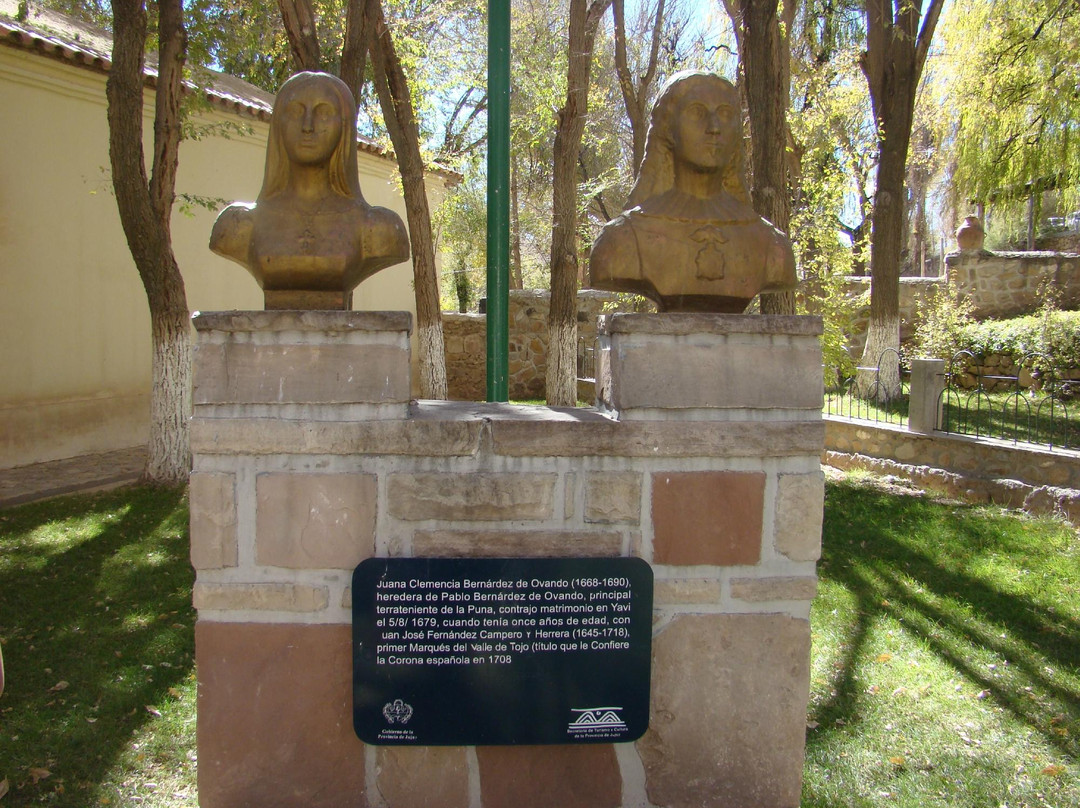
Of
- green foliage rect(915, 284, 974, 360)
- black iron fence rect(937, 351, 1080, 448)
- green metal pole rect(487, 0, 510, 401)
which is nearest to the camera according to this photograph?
green metal pole rect(487, 0, 510, 401)

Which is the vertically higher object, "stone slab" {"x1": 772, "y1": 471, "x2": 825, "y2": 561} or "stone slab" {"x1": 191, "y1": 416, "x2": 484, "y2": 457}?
"stone slab" {"x1": 191, "y1": 416, "x2": 484, "y2": 457}

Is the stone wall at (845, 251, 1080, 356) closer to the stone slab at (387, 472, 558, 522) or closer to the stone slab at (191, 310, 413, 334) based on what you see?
the stone slab at (387, 472, 558, 522)

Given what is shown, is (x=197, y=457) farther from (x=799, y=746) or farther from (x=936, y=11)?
(x=936, y=11)

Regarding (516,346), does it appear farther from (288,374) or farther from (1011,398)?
(288,374)

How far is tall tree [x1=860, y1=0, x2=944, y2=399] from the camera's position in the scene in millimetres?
9883

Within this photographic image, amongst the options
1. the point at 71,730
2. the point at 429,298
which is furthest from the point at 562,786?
the point at 429,298

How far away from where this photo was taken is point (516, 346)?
545 inches

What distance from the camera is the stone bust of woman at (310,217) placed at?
2.36 meters

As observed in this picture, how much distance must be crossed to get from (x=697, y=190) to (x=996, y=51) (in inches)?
439

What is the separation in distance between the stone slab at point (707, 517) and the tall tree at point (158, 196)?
5394 mm

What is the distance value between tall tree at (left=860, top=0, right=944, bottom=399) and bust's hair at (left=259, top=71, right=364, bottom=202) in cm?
859

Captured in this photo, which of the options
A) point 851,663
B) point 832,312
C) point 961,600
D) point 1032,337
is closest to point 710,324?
point 851,663

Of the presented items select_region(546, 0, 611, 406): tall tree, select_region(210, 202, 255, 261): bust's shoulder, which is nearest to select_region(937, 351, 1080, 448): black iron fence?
select_region(546, 0, 611, 406): tall tree

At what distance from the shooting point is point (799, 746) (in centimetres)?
237
